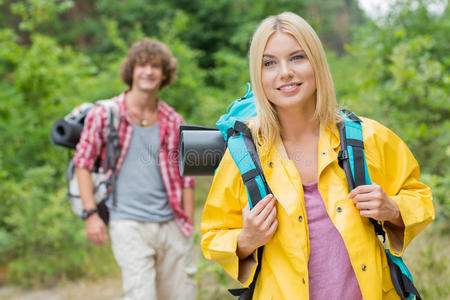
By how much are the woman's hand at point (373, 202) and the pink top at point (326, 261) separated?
138 mm

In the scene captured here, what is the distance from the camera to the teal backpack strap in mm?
1622

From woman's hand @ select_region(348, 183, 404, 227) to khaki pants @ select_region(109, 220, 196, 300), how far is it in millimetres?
1948

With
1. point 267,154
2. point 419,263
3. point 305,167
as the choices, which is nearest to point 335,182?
point 305,167

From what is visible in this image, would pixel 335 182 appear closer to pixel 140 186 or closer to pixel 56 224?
pixel 140 186

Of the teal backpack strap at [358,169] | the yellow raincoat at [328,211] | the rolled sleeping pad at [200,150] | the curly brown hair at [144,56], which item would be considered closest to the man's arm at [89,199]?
the curly brown hair at [144,56]

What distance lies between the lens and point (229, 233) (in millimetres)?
1721

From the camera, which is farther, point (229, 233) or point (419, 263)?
point (419, 263)

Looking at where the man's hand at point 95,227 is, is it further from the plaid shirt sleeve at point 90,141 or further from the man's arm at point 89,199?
the plaid shirt sleeve at point 90,141

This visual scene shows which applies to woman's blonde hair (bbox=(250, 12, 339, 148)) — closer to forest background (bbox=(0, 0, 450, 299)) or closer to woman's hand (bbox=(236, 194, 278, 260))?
woman's hand (bbox=(236, 194, 278, 260))

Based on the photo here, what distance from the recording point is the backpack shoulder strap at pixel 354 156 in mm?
1618

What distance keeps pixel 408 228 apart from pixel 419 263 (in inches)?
104

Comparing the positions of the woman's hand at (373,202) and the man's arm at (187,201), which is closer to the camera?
the woman's hand at (373,202)

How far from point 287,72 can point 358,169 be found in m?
0.45

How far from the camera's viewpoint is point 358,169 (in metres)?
1.62
